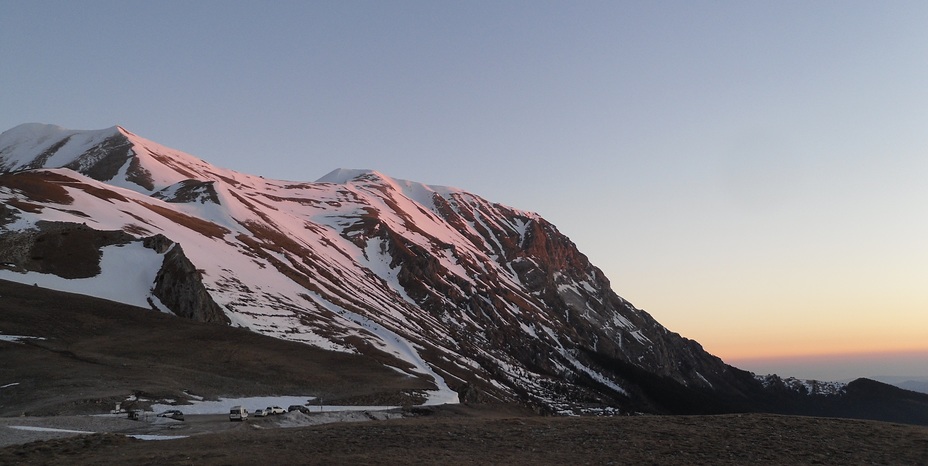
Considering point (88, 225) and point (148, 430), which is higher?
point (88, 225)

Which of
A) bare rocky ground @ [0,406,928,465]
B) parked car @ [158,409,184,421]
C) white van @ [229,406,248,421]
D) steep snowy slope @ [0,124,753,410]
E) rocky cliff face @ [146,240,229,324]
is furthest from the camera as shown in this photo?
steep snowy slope @ [0,124,753,410]

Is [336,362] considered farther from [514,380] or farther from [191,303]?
[514,380]

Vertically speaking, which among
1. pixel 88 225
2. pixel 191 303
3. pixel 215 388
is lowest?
pixel 215 388

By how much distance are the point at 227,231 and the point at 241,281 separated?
1582 inches

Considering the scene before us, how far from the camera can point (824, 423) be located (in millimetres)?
39688

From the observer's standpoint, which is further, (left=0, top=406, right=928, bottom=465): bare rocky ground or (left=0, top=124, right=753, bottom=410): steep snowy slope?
(left=0, top=124, right=753, bottom=410): steep snowy slope

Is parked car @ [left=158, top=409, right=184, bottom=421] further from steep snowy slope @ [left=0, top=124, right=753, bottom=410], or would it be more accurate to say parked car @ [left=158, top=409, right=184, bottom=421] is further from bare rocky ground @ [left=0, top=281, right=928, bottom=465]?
steep snowy slope @ [left=0, top=124, right=753, bottom=410]

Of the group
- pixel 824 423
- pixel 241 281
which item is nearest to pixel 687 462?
pixel 824 423

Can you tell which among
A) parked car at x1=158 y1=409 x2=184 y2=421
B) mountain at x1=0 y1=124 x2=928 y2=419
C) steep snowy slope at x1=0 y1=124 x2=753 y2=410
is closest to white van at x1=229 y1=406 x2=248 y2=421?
parked car at x1=158 y1=409 x2=184 y2=421

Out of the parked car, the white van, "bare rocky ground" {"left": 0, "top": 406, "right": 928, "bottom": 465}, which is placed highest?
"bare rocky ground" {"left": 0, "top": 406, "right": 928, "bottom": 465}

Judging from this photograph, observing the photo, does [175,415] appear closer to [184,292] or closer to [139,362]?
[139,362]

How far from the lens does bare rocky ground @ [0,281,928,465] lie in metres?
29.7

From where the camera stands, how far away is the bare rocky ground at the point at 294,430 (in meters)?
29.7

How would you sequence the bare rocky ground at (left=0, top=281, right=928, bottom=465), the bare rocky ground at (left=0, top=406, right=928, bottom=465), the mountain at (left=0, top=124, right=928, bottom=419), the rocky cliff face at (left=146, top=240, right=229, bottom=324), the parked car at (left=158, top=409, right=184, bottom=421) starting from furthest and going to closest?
the mountain at (left=0, top=124, right=928, bottom=419), the rocky cliff face at (left=146, top=240, right=229, bottom=324), the parked car at (left=158, top=409, right=184, bottom=421), the bare rocky ground at (left=0, top=281, right=928, bottom=465), the bare rocky ground at (left=0, top=406, right=928, bottom=465)
